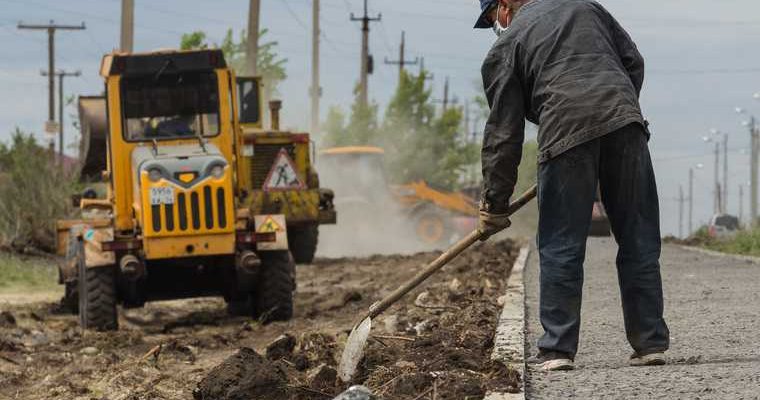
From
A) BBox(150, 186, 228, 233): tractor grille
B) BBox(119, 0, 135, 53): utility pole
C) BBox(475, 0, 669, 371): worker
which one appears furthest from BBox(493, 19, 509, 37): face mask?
BBox(119, 0, 135, 53): utility pole

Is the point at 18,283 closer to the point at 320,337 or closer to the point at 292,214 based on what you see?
Result: the point at 292,214

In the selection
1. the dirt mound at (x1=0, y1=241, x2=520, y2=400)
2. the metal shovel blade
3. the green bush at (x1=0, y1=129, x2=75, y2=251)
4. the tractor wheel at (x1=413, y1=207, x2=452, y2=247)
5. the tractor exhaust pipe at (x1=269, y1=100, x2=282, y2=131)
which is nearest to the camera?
the dirt mound at (x1=0, y1=241, x2=520, y2=400)

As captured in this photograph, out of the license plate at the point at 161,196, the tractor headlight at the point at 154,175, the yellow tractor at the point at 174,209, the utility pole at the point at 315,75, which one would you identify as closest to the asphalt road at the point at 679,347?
the yellow tractor at the point at 174,209

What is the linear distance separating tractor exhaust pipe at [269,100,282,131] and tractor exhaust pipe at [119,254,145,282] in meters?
8.58

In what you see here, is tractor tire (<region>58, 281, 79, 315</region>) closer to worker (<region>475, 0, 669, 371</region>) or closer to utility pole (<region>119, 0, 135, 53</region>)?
worker (<region>475, 0, 669, 371</region>)

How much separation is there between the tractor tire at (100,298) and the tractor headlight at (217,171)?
51.2 inches

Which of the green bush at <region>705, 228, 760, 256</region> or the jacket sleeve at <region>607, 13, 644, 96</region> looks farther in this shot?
the green bush at <region>705, 228, 760, 256</region>

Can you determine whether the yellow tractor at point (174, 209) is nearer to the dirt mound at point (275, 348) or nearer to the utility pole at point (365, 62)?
the dirt mound at point (275, 348)

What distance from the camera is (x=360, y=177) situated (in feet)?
114

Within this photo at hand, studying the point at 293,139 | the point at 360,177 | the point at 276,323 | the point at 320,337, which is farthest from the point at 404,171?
the point at 320,337

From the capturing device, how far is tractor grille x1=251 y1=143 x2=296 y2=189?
22.3m

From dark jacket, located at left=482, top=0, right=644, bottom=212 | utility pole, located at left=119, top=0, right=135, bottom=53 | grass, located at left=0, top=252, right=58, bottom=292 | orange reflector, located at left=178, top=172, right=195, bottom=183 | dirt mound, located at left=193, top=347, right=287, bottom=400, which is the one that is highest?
utility pole, located at left=119, top=0, right=135, bottom=53

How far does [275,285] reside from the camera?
45.5ft

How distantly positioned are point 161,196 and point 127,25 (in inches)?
583
